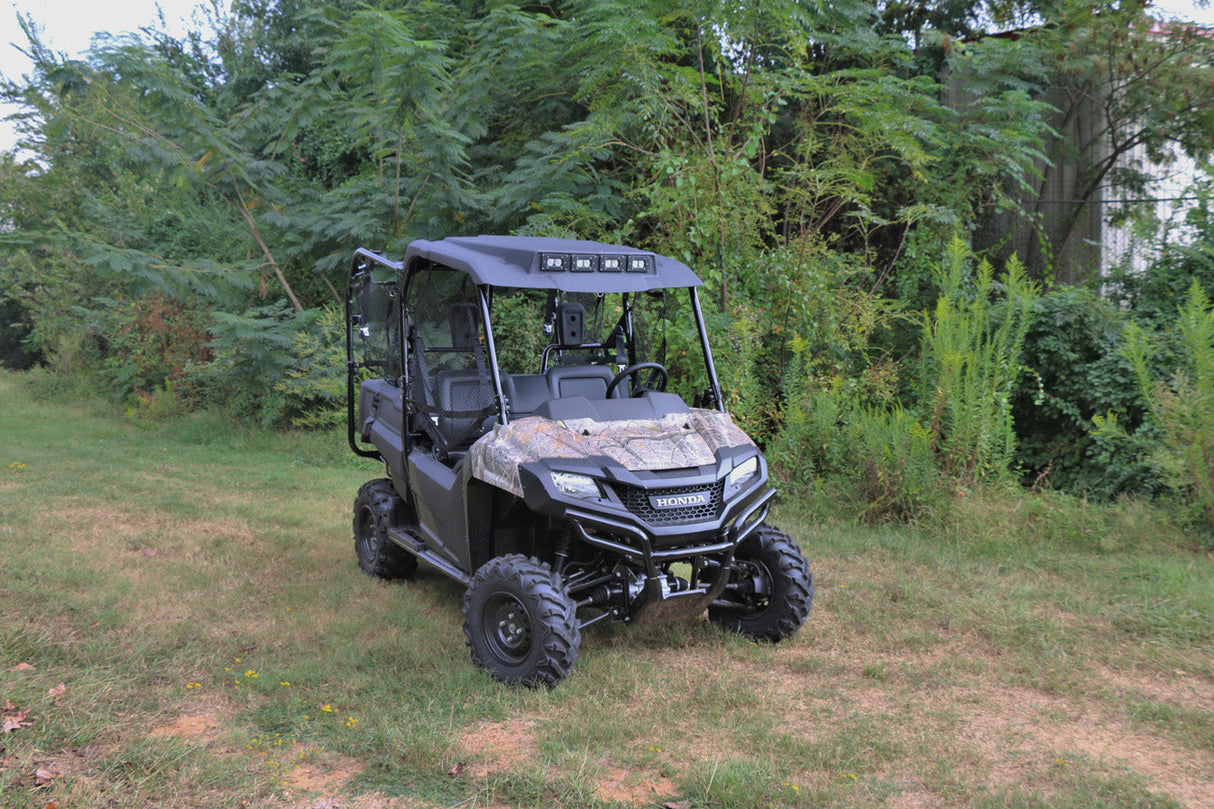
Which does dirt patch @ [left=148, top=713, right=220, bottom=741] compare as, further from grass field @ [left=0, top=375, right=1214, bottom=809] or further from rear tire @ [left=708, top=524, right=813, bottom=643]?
rear tire @ [left=708, top=524, right=813, bottom=643]

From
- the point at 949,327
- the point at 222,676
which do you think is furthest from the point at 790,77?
the point at 222,676

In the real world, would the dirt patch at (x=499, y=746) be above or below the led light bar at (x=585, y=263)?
below

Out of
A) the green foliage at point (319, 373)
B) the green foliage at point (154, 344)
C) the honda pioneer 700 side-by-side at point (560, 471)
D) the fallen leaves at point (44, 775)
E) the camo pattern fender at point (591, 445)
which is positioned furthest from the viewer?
the green foliage at point (154, 344)

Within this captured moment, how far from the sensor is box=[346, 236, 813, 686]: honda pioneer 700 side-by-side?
4.45 m

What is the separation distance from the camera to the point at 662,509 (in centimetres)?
447

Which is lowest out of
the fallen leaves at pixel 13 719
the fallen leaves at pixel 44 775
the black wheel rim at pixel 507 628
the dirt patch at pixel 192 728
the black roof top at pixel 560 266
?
the dirt patch at pixel 192 728

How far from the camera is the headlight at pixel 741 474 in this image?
470 cm

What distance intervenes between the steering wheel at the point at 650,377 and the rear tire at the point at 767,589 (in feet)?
3.35

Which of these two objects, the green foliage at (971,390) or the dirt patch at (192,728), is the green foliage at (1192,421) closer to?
the green foliage at (971,390)

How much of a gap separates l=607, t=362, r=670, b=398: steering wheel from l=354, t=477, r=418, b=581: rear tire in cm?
180

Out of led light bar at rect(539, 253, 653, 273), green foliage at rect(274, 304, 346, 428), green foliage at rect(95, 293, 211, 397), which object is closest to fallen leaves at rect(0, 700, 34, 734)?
led light bar at rect(539, 253, 653, 273)

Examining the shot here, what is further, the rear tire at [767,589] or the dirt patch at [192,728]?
the rear tire at [767,589]

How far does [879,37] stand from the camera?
11297 mm

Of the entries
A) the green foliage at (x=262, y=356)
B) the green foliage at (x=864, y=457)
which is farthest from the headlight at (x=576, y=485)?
the green foliage at (x=262, y=356)
